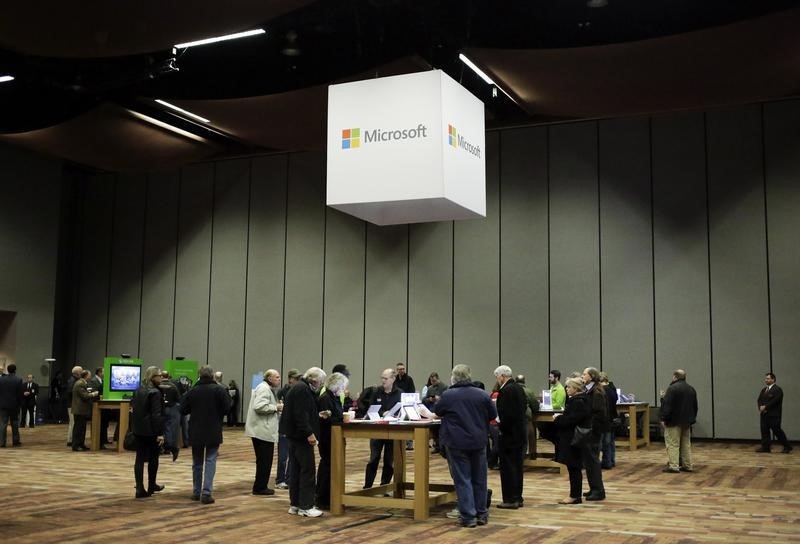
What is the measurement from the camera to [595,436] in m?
8.21

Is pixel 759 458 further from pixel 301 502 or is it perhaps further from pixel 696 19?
pixel 301 502

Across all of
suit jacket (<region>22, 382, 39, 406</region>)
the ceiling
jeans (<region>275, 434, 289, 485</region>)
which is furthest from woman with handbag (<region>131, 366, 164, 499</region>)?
suit jacket (<region>22, 382, 39, 406</region>)

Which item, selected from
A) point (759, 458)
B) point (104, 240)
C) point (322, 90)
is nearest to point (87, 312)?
point (104, 240)

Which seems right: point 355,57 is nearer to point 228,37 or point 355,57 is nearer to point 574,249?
point 228,37

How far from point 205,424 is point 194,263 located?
1280cm

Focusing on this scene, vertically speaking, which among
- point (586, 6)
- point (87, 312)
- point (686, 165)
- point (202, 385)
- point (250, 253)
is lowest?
point (202, 385)

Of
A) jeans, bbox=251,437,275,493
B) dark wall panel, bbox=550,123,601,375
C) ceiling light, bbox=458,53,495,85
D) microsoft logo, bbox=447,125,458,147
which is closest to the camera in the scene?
microsoft logo, bbox=447,125,458,147

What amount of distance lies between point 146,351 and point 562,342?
10337 mm

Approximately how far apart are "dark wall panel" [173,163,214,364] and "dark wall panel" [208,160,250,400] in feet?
0.62

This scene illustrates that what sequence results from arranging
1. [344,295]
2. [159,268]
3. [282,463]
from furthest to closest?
[159,268], [344,295], [282,463]

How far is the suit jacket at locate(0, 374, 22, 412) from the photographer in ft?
44.1

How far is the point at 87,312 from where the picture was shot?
70.0 feet

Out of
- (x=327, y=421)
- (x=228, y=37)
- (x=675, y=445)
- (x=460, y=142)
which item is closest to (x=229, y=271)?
(x=228, y=37)

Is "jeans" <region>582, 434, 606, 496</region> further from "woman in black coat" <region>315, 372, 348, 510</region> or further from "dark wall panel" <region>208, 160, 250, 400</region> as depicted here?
"dark wall panel" <region>208, 160, 250, 400</region>
